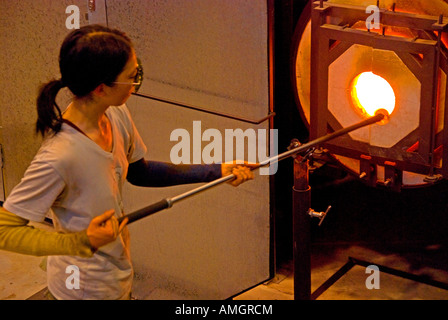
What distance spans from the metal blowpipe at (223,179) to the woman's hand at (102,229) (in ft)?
0.15

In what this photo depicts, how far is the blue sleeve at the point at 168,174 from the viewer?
2693 mm

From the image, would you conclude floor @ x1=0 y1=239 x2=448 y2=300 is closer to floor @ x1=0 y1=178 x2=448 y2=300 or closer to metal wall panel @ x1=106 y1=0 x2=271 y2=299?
floor @ x1=0 y1=178 x2=448 y2=300

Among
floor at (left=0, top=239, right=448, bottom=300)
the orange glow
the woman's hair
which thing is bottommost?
floor at (left=0, top=239, right=448, bottom=300)

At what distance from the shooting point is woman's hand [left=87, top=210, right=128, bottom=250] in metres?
2.15

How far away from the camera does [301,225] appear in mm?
2771

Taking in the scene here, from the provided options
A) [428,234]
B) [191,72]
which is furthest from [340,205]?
[191,72]

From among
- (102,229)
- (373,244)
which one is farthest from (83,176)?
(373,244)

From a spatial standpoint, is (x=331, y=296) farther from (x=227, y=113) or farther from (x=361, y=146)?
(x=227, y=113)

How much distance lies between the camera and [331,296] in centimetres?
336

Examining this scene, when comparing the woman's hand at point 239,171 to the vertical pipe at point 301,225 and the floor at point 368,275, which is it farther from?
the floor at point 368,275

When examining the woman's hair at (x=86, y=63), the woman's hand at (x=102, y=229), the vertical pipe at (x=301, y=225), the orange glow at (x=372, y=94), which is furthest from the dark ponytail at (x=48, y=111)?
the orange glow at (x=372, y=94)

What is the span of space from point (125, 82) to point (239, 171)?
0.55 metres

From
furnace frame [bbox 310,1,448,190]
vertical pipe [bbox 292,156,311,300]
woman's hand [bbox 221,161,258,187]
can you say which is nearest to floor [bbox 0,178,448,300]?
vertical pipe [bbox 292,156,311,300]

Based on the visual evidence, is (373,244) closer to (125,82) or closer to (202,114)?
(202,114)
